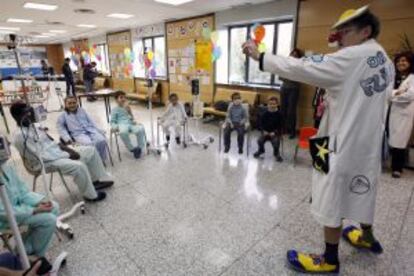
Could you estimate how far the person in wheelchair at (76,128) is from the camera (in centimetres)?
296

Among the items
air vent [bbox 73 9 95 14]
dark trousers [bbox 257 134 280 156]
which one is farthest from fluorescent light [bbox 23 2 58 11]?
dark trousers [bbox 257 134 280 156]

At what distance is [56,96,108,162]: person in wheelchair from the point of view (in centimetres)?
296

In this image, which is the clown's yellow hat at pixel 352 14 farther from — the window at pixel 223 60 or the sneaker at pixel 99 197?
the window at pixel 223 60

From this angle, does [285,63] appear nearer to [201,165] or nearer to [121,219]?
[121,219]

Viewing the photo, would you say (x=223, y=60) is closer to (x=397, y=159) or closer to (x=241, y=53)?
(x=241, y=53)

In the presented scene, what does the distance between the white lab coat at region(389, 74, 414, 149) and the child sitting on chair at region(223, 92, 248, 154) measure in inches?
74.5

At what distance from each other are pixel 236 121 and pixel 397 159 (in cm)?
217

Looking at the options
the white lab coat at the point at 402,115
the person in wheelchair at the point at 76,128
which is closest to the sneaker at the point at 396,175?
the white lab coat at the point at 402,115

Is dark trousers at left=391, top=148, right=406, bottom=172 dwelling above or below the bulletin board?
below

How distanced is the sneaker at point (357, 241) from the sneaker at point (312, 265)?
371mm

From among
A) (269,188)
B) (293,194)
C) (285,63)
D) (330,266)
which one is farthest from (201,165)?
(285,63)

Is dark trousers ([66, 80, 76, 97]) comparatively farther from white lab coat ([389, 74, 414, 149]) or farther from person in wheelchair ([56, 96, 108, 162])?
white lab coat ([389, 74, 414, 149])

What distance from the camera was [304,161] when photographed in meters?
3.55

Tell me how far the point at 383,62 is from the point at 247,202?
169 centimetres
